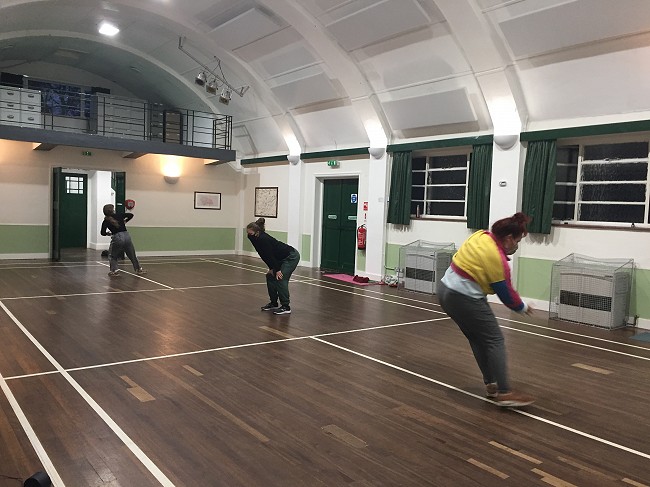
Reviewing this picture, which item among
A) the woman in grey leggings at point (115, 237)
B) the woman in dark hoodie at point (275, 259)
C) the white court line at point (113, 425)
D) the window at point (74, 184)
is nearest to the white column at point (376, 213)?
the woman in dark hoodie at point (275, 259)

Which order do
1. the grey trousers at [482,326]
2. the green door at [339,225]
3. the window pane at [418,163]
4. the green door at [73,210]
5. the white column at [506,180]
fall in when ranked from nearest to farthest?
the grey trousers at [482,326] < the white column at [506,180] < the window pane at [418,163] < the green door at [339,225] < the green door at [73,210]

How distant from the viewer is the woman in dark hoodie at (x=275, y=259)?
7.10 metres

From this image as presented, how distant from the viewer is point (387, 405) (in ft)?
14.2

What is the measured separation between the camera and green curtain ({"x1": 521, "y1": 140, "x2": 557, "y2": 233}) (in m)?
8.72

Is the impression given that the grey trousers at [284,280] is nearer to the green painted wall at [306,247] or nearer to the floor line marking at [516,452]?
the floor line marking at [516,452]

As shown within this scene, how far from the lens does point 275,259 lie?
287 inches

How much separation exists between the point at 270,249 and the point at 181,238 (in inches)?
362

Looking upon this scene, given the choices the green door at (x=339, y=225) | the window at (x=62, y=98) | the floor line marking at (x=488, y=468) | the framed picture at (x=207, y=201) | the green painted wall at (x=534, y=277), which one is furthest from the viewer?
the framed picture at (x=207, y=201)

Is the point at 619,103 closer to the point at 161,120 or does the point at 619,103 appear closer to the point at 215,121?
the point at 215,121

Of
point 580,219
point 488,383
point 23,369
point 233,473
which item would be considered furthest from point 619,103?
point 23,369

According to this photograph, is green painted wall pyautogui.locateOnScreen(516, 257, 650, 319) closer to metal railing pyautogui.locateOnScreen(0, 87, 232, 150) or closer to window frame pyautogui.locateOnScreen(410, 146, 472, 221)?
window frame pyautogui.locateOnScreen(410, 146, 472, 221)

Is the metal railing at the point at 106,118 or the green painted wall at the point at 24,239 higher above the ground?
the metal railing at the point at 106,118

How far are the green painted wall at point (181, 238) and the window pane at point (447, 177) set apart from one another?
739cm

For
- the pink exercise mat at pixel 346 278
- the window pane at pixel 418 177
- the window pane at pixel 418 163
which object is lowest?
the pink exercise mat at pixel 346 278
